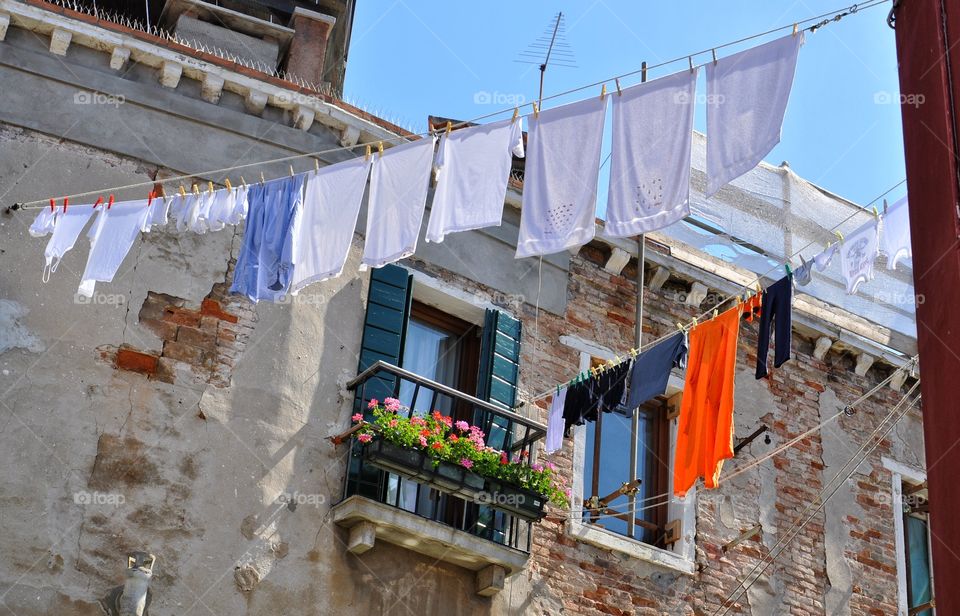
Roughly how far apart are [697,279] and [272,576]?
4.71 metres

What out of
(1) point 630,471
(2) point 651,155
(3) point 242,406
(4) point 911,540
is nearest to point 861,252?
(2) point 651,155

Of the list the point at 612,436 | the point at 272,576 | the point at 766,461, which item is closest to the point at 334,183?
the point at 272,576

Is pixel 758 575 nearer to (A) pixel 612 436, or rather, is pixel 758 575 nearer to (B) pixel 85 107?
(A) pixel 612 436

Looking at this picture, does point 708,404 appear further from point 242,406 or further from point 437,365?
point 242,406

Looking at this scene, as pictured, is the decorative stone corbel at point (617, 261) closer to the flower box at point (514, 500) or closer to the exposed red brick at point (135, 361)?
the flower box at point (514, 500)

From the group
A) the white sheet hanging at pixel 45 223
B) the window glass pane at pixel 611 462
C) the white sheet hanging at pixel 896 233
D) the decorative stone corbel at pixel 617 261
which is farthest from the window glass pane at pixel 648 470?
the white sheet hanging at pixel 45 223

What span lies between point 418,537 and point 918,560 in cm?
511

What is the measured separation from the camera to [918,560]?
40.6 feet

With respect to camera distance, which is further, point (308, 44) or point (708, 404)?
point (308, 44)

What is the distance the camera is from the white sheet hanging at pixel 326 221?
887 cm

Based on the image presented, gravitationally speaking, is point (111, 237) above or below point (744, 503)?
above

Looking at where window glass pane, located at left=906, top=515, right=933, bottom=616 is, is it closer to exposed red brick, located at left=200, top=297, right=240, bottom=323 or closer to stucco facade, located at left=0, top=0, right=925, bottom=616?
stucco facade, located at left=0, top=0, right=925, bottom=616

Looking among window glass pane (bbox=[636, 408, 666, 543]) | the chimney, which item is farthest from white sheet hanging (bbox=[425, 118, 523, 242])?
the chimney

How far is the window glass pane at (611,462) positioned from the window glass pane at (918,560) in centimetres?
286
